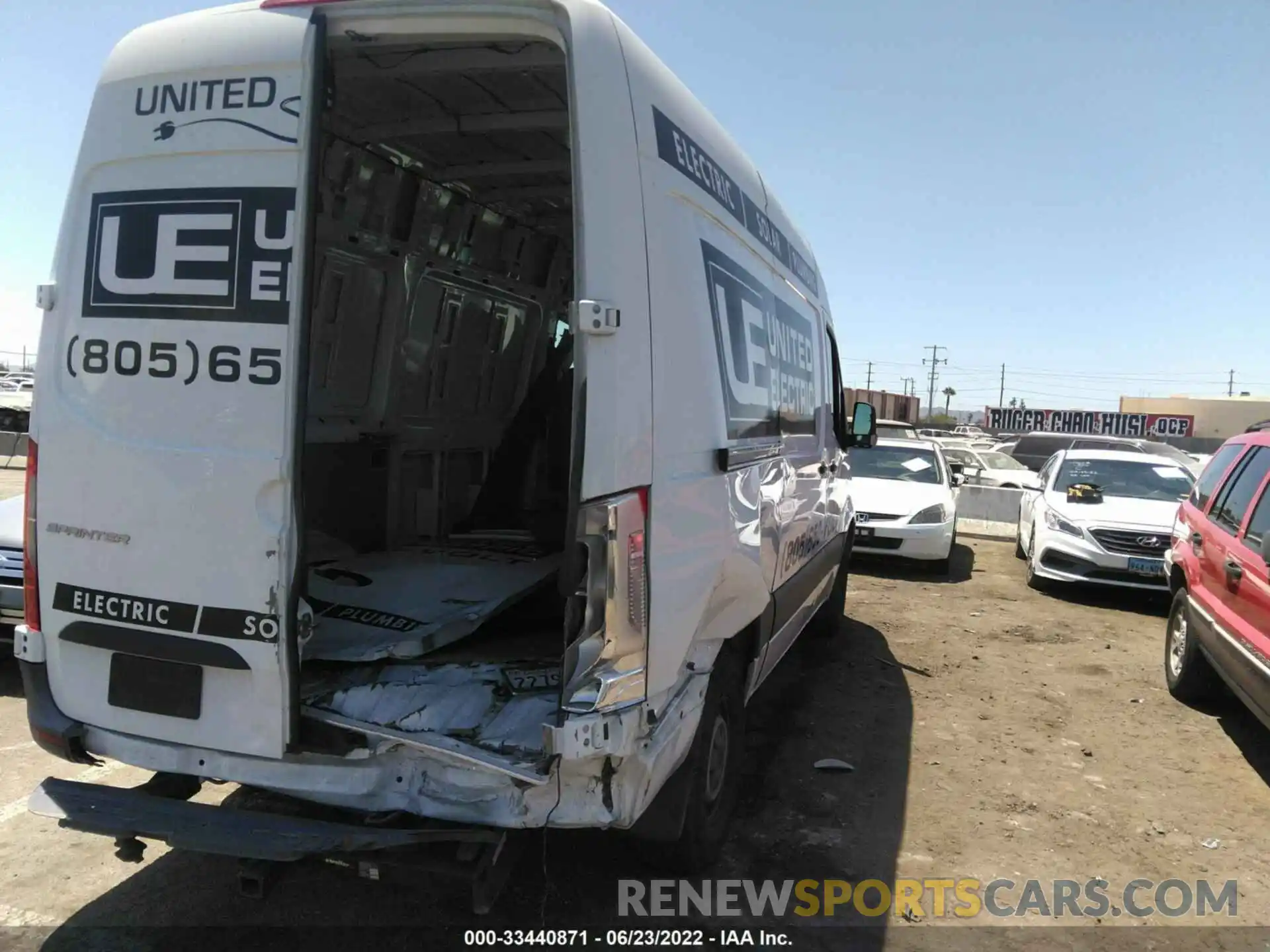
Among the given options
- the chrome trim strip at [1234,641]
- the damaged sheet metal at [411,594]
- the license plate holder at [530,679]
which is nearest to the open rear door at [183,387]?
the damaged sheet metal at [411,594]

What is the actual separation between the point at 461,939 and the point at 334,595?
4.78 feet

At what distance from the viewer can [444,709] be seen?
9.19 feet

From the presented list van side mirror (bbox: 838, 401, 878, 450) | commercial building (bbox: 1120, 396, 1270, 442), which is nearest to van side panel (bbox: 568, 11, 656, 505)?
van side mirror (bbox: 838, 401, 878, 450)

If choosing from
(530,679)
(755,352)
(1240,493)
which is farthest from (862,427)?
(530,679)

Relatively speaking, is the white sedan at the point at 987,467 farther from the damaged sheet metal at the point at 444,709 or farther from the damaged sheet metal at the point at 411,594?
the damaged sheet metal at the point at 444,709

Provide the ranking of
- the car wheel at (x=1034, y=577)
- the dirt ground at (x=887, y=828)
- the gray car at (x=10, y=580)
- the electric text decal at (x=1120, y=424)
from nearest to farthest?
the dirt ground at (x=887, y=828) → the gray car at (x=10, y=580) → the car wheel at (x=1034, y=577) → the electric text decal at (x=1120, y=424)

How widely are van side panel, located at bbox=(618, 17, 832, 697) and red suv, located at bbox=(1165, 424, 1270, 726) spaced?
2565 millimetres

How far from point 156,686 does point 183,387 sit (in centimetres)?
93

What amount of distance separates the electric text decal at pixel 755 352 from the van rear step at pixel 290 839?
5.22ft

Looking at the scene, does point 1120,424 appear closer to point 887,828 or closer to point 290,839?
point 887,828

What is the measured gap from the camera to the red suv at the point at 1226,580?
14.4 feet

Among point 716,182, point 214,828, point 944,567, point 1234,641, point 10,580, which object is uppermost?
point 716,182

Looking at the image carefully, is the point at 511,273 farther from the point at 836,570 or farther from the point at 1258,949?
the point at 1258,949

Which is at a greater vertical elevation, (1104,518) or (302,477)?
(302,477)
